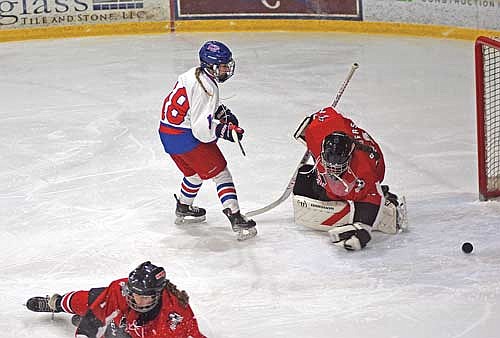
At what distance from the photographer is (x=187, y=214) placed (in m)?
4.97

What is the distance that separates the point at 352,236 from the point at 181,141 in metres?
0.85

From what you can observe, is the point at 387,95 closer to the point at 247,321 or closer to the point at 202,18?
the point at 202,18

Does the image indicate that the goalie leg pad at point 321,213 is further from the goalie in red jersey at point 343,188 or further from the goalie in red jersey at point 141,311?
the goalie in red jersey at point 141,311

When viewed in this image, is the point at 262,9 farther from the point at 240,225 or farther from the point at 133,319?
the point at 133,319

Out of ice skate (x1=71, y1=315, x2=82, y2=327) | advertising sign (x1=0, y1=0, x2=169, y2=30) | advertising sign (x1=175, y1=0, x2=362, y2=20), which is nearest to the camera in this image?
ice skate (x1=71, y1=315, x2=82, y2=327)

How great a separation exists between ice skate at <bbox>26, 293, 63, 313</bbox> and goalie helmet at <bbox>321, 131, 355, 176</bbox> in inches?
50.6

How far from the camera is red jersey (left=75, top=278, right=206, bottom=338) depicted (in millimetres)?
3455

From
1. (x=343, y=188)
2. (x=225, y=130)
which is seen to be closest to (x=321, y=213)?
(x=343, y=188)

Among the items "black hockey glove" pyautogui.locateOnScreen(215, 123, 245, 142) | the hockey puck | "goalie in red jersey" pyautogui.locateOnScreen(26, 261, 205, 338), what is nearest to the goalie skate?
the hockey puck

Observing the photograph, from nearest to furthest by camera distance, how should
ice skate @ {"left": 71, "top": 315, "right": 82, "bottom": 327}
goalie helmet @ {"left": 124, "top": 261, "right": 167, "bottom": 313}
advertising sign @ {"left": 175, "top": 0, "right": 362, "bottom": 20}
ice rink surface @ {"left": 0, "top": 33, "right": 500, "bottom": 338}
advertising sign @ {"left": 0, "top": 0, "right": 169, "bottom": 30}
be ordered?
goalie helmet @ {"left": 124, "top": 261, "right": 167, "bottom": 313} → ice skate @ {"left": 71, "top": 315, "right": 82, "bottom": 327} → ice rink surface @ {"left": 0, "top": 33, "right": 500, "bottom": 338} → advertising sign @ {"left": 175, "top": 0, "right": 362, "bottom": 20} → advertising sign @ {"left": 0, "top": 0, "right": 169, "bottom": 30}

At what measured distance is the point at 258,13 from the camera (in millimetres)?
9055

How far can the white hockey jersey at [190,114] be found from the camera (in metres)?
4.52

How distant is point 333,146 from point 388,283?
0.62 metres

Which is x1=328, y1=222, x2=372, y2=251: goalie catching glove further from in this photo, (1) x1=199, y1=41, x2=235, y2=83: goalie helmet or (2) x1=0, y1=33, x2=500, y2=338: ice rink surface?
(1) x1=199, y1=41, x2=235, y2=83: goalie helmet
